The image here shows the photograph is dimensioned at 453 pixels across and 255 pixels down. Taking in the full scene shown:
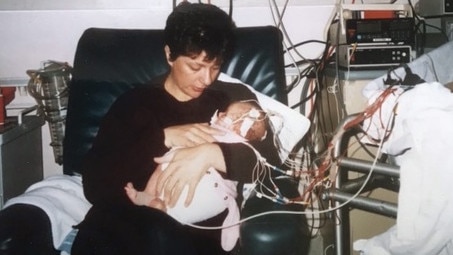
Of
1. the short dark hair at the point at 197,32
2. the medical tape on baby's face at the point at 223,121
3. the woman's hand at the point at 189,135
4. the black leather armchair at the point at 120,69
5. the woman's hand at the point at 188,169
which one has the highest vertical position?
the short dark hair at the point at 197,32

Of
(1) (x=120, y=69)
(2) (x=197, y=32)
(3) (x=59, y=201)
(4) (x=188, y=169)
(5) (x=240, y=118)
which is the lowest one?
(3) (x=59, y=201)

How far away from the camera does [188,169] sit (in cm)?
99

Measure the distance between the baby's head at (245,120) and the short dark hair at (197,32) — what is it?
162 millimetres

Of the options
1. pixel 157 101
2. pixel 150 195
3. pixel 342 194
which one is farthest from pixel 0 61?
pixel 342 194

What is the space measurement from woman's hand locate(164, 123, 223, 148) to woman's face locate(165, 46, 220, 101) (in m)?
0.13

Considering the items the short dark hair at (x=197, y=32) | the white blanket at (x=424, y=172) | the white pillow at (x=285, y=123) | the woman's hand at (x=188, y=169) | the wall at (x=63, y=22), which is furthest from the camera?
the wall at (x=63, y=22)

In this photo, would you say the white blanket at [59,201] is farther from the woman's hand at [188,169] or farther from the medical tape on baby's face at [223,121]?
the medical tape on baby's face at [223,121]

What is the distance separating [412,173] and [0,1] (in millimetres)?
1657

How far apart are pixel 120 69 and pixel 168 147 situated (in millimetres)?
462

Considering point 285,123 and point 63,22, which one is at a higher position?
point 63,22

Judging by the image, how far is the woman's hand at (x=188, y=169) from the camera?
38.5 inches

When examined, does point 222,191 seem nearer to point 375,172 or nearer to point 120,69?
point 375,172

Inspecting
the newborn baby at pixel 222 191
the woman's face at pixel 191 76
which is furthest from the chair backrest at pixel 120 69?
the newborn baby at pixel 222 191

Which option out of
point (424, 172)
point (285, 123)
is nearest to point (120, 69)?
point (285, 123)
